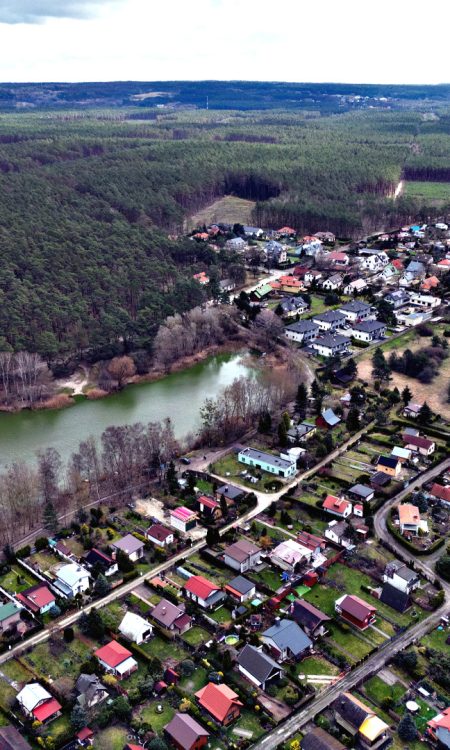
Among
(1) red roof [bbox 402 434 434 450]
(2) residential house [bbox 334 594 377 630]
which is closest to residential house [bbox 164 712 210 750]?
(2) residential house [bbox 334 594 377 630]

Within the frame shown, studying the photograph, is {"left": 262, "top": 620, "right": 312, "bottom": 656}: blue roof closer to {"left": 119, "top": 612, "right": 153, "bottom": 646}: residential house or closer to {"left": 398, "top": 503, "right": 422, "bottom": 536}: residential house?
{"left": 119, "top": 612, "right": 153, "bottom": 646}: residential house

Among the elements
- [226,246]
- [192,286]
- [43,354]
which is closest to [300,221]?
[226,246]

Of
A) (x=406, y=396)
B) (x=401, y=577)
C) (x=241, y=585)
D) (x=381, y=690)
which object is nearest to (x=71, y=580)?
(x=241, y=585)

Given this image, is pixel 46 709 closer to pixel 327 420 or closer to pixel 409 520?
pixel 409 520

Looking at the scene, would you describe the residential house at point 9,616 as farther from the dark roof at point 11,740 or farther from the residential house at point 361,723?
the residential house at point 361,723

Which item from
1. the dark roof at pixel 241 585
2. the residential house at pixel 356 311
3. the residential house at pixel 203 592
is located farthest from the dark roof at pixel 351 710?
the residential house at pixel 356 311

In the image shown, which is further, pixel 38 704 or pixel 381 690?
pixel 381 690

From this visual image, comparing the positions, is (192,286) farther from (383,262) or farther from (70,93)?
(70,93)
